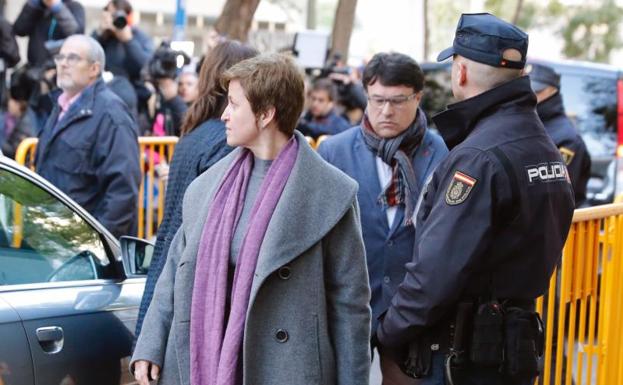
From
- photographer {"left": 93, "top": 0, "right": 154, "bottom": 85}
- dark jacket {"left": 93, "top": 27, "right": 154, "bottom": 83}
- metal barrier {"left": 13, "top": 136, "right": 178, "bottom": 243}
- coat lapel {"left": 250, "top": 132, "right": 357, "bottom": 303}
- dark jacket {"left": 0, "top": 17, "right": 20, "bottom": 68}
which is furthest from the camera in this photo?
dark jacket {"left": 93, "top": 27, "right": 154, "bottom": 83}

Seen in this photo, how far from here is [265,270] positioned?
3.17 metres

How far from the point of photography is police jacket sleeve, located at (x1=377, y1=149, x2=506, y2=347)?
327cm

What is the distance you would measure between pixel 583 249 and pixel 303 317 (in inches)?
74.2

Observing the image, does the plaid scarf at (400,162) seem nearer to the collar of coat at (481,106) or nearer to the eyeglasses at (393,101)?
the eyeglasses at (393,101)

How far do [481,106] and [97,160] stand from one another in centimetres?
285

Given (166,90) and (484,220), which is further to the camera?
(166,90)

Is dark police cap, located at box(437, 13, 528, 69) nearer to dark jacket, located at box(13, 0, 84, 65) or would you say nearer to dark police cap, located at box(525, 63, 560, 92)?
dark police cap, located at box(525, 63, 560, 92)

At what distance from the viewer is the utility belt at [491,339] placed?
11.1 feet

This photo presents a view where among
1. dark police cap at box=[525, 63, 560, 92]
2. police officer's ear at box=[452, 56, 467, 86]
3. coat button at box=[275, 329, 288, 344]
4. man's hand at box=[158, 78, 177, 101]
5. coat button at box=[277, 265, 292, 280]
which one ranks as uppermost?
police officer's ear at box=[452, 56, 467, 86]

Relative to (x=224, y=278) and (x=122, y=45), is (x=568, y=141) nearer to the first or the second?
(x=224, y=278)

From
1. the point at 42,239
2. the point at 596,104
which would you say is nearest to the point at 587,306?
the point at 42,239

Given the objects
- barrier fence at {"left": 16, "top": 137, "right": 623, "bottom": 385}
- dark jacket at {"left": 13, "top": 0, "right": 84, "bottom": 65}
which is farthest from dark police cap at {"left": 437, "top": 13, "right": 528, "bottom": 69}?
dark jacket at {"left": 13, "top": 0, "right": 84, "bottom": 65}

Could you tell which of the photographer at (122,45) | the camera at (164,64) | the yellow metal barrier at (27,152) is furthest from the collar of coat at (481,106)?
the photographer at (122,45)

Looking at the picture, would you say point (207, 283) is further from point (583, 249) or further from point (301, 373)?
point (583, 249)
